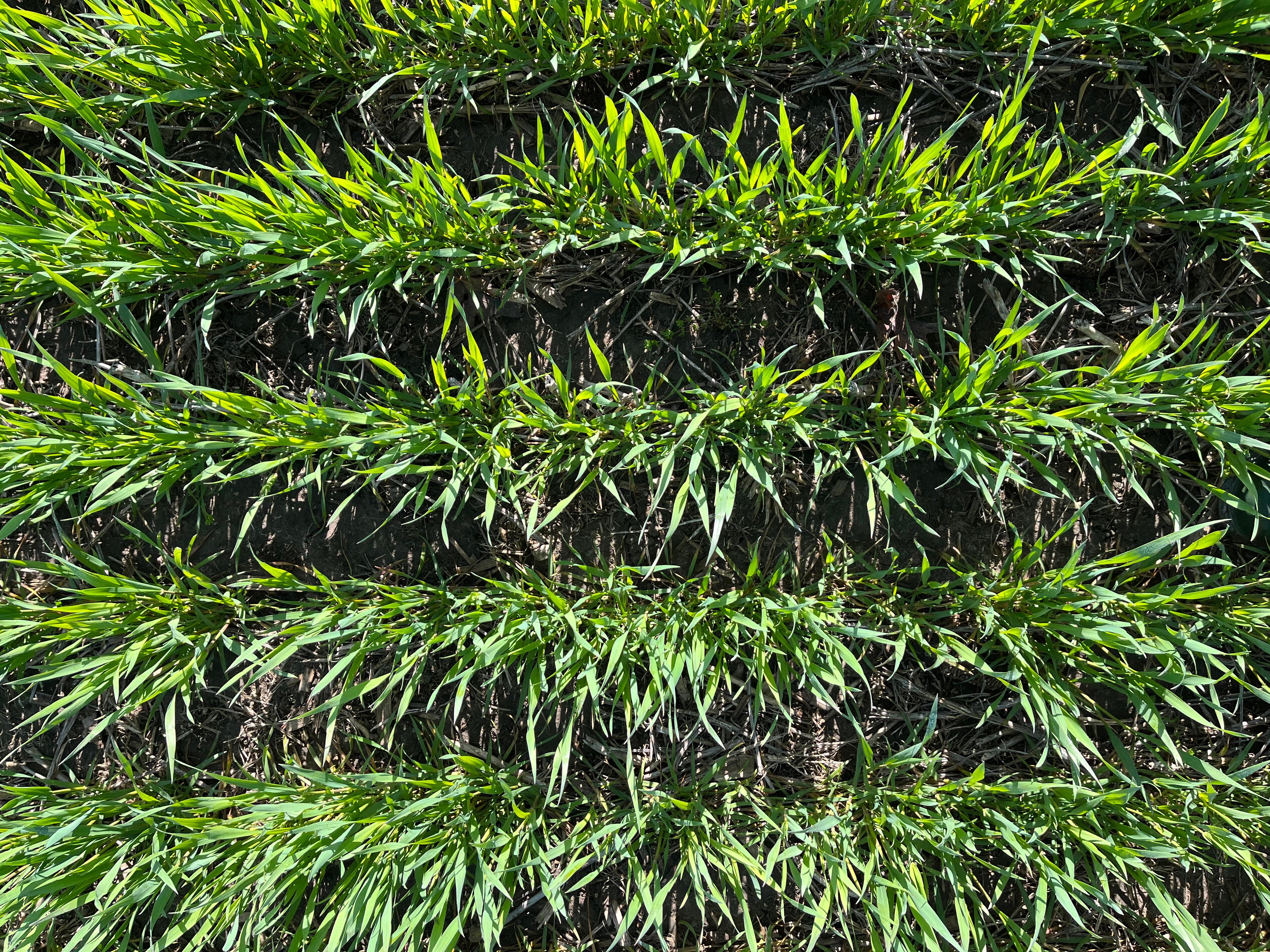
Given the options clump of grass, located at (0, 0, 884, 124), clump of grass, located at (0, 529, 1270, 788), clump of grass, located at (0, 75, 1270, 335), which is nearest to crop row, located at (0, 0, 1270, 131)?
clump of grass, located at (0, 0, 884, 124)

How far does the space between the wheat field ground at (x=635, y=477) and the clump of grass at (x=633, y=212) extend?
1 centimetres

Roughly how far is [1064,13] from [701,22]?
26.1 inches

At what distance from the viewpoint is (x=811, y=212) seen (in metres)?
1.40

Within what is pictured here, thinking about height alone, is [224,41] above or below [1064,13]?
above

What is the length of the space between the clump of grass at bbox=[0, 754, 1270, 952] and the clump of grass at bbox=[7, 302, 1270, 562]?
517 millimetres

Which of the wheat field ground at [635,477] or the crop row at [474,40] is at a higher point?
the crop row at [474,40]

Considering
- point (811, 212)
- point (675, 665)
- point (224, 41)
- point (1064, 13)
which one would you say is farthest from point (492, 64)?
point (675, 665)

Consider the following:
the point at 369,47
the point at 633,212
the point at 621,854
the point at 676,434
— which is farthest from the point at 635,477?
the point at 369,47

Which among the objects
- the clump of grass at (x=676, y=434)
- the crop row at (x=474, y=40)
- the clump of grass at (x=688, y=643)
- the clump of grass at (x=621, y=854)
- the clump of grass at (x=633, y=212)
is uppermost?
the crop row at (x=474, y=40)

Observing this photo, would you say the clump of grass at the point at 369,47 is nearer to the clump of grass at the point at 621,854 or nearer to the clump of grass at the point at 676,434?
the clump of grass at the point at 676,434

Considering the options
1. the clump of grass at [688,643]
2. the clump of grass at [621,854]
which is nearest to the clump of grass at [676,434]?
the clump of grass at [688,643]

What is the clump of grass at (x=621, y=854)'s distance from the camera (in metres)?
1.40

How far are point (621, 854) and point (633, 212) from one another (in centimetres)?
120

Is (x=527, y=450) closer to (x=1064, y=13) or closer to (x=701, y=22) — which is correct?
(x=701, y=22)
